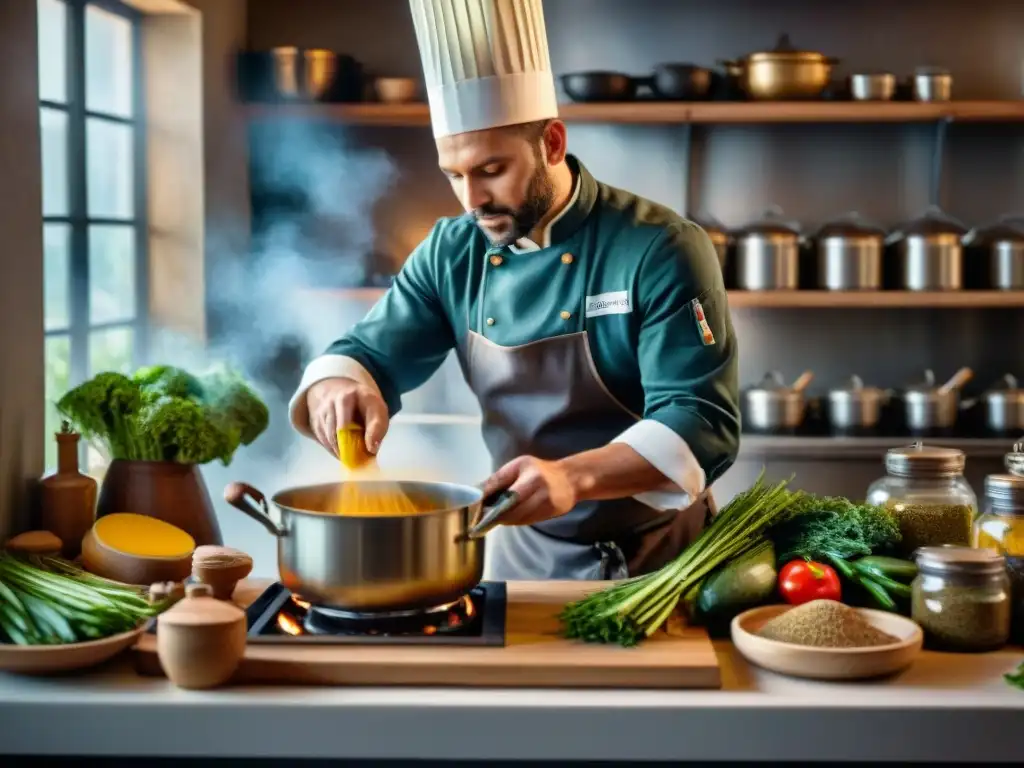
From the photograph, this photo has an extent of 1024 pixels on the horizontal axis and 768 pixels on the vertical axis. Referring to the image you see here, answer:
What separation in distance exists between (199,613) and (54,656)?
0.19 metres

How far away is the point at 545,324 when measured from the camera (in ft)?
7.61

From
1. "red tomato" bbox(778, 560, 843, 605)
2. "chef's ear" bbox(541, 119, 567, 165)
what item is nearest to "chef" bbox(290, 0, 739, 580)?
"chef's ear" bbox(541, 119, 567, 165)

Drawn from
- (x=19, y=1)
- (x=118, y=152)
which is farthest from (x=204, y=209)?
(x=19, y=1)

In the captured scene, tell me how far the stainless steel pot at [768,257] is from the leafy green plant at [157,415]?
7.41ft

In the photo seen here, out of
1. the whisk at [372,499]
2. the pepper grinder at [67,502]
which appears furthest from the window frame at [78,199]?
the whisk at [372,499]

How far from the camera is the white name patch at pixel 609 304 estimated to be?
7.32 ft

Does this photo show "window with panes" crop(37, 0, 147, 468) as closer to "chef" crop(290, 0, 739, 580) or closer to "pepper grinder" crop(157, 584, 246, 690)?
"chef" crop(290, 0, 739, 580)

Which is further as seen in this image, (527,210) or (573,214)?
(573,214)

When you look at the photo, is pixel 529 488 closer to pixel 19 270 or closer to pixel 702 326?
pixel 702 326

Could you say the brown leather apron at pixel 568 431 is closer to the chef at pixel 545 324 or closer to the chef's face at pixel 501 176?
the chef at pixel 545 324

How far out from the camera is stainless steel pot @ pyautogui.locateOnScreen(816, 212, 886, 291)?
4172 mm

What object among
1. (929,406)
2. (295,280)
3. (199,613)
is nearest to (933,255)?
(929,406)

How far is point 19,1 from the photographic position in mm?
2232

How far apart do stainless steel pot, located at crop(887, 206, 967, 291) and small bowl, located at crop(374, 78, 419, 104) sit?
172cm
